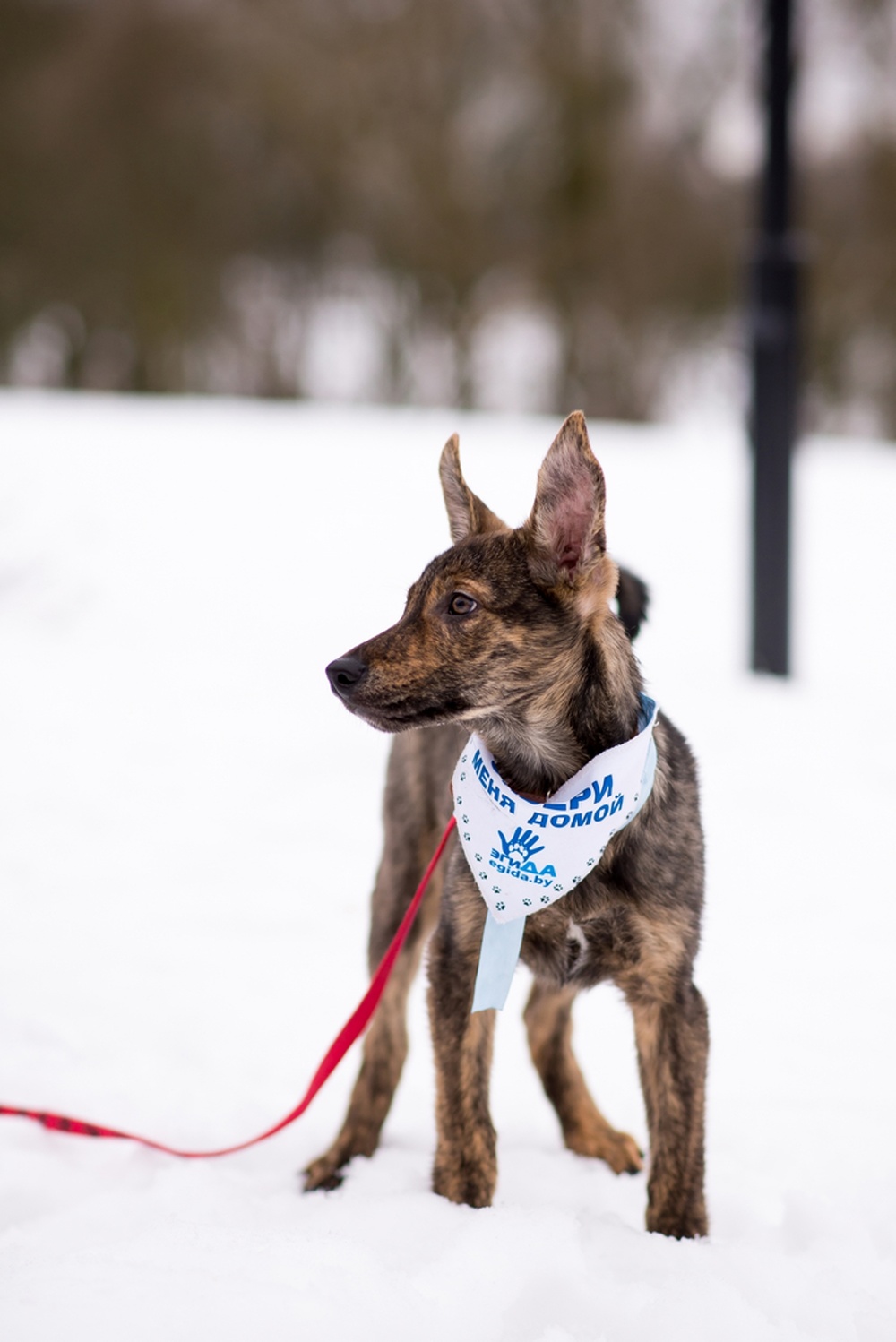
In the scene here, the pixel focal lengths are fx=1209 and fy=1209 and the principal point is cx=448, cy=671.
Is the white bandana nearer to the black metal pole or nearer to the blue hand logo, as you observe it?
the blue hand logo

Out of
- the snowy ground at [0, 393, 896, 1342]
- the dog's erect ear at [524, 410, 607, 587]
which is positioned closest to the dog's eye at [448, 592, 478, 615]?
the dog's erect ear at [524, 410, 607, 587]

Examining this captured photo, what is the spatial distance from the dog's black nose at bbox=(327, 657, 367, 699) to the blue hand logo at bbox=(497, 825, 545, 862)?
1.71ft

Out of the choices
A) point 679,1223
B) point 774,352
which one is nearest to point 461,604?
point 679,1223

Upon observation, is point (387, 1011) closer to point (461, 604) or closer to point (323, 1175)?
point (323, 1175)

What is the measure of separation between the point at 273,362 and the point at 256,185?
11.1ft

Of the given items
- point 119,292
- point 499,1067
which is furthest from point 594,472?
point 119,292

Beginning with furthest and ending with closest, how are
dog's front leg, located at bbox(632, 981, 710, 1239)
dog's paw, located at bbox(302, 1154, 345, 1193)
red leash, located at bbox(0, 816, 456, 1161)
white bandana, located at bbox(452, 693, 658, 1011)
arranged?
dog's paw, located at bbox(302, 1154, 345, 1193), red leash, located at bbox(0, 816, 456, 1161), dog's front leg, located at bbox(632, 981, 710, 1239), white bandana, located at bbox(452, 693, 658, 1011)

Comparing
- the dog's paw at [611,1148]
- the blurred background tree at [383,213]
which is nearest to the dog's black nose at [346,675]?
the dog's paw at [611,1148]

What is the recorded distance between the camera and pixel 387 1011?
12.1ft

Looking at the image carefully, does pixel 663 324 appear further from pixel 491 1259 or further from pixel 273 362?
pixel 491 1259

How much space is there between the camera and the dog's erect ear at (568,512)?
9.02ft

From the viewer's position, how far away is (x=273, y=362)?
20828 mm

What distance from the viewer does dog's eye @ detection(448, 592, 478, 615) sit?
2.93 metres

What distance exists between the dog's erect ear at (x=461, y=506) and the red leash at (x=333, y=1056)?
2.60 ft
